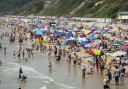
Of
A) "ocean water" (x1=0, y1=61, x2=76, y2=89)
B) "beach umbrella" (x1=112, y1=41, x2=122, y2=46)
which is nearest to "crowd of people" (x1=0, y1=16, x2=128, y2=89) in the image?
"beach umbrella" (x1=112, y1=41, x2=122, y2=46)

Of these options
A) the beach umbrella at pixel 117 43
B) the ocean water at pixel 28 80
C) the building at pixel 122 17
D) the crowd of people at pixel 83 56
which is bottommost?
the ocean water at pixel 28 80

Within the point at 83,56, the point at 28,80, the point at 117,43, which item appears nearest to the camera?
the point at 28,80

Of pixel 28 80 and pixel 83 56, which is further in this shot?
pixel 83 56

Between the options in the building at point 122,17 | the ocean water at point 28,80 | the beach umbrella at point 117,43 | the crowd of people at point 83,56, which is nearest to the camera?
the ocean water at point 28,80

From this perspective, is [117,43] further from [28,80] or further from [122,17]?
[122,17]

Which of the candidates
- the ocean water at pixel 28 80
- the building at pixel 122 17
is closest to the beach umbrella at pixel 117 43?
the ocean water at pixel 28 80

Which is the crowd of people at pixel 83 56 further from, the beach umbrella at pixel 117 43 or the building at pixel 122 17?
the building at pixel 122 17

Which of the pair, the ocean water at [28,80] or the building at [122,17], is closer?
the ocean water at [28,80]

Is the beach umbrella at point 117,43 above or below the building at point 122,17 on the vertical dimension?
below

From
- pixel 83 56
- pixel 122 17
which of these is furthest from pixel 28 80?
pixel 122 17

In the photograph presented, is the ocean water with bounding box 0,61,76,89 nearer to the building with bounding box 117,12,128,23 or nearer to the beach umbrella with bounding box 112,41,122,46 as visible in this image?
the beach umbrella with bounding box 112,41,122,46

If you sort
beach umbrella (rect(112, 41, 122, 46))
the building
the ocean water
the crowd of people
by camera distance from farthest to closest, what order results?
the building
beach umbrella (rect(112, 41, 122, 46))
the crowd of people
the ocean water

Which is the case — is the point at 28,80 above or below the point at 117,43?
below

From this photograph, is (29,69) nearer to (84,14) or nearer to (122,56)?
(122,56)
